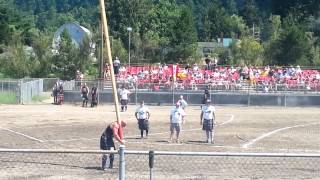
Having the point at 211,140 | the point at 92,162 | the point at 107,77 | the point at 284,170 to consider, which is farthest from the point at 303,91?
the point at 284,170

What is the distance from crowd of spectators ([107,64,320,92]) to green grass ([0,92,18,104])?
23.1ft

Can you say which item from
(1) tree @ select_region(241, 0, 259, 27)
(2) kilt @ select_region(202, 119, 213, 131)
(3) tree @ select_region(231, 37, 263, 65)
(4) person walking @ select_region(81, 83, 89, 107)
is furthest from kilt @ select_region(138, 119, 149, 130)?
(1) tree @ select_region(241, 0, 259, 27)

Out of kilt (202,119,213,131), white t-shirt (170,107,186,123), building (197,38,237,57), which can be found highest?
building (197,38,237,57)

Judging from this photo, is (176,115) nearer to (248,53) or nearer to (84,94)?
(84,94)

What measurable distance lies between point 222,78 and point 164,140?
24.6m

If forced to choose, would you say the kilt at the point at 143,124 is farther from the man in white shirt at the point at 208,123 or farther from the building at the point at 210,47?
the building at the point at 210,47

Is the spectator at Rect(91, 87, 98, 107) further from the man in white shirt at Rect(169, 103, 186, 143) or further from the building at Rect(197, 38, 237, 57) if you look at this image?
the building at Rect(197, 38, 237, 57)

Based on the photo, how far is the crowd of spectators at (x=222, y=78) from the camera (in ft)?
165

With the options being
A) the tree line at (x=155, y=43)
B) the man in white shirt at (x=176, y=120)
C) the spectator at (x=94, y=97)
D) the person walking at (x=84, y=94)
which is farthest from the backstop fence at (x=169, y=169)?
the tree line at (x=155, y=43)

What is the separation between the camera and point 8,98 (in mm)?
48812

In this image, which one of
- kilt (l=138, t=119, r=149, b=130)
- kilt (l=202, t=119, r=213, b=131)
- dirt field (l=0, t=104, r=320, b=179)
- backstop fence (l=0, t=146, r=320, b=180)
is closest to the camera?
backstop fence (l=0, t=146, r=320, b=180)

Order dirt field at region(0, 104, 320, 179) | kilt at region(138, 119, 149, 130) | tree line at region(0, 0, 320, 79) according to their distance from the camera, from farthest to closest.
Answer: tree line at region(0, 0, 320, 79)
kilt at region(138, 119, 149, 130)
dirt field at region(0, 104, 320, 179)

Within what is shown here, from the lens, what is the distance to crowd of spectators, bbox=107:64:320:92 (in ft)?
165

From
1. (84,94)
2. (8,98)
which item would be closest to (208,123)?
(84,94)
